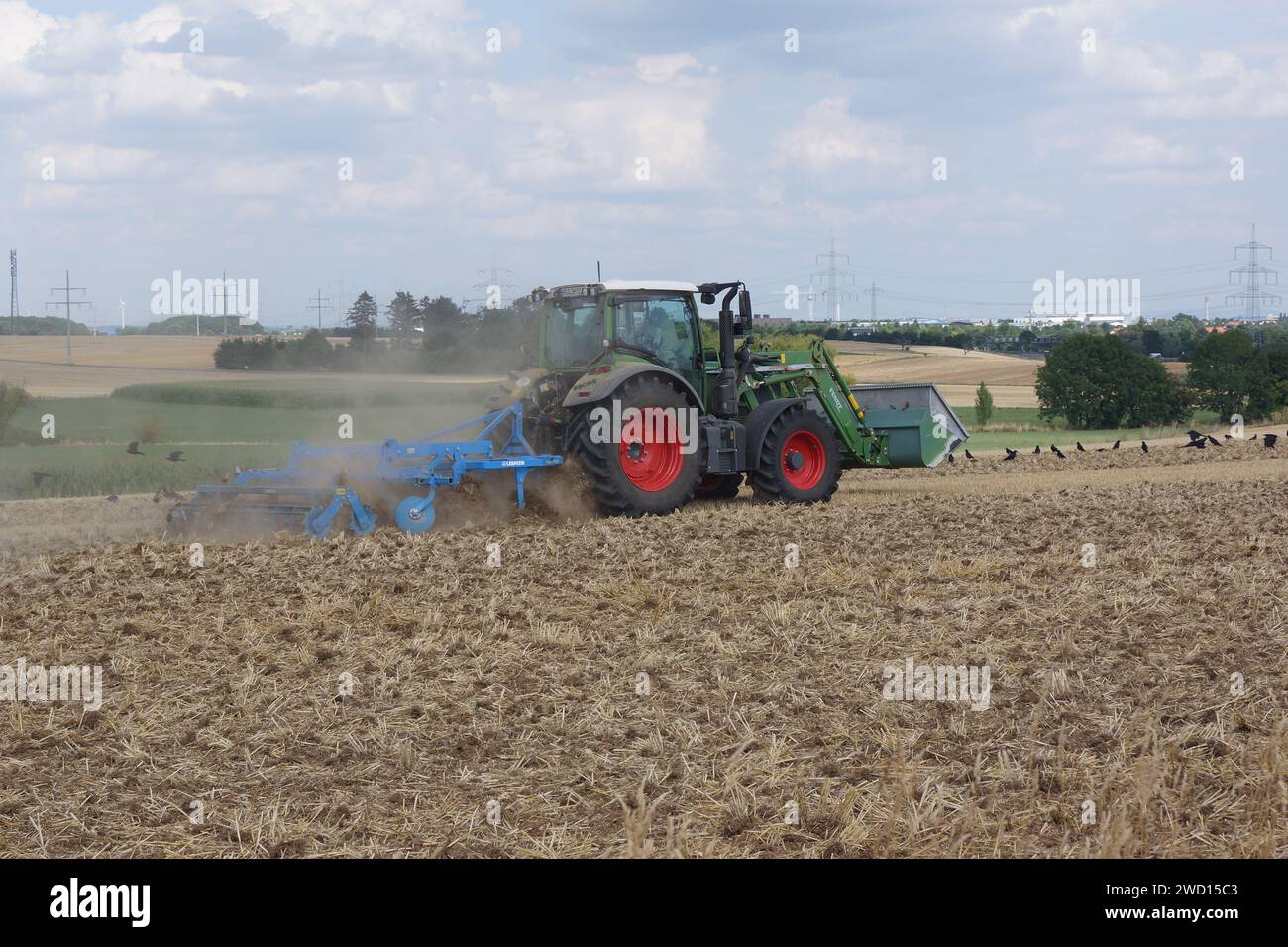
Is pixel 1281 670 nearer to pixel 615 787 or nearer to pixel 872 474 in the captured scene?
pixel 615 787

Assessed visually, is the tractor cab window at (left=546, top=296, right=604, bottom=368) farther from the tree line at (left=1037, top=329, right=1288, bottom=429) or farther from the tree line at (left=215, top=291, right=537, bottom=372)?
the tree line at (left=1037, top=329, right=1288, bottom=429)

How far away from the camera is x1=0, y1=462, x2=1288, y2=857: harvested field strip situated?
443 cm

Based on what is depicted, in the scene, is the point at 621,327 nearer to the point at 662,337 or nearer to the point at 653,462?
the point at 662,337

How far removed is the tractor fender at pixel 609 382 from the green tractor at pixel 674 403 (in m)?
0.02

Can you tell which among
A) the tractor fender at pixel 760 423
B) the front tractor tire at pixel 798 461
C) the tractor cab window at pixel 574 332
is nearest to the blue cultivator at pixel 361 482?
the tractor cab window at pixel 574 332

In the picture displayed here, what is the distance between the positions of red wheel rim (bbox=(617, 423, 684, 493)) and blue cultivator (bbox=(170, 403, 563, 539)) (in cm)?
83

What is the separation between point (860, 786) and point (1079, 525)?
7.54 metres

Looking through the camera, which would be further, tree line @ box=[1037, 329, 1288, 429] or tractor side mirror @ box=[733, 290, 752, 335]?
tree line @ box=[1037, 329, 1288, 429]

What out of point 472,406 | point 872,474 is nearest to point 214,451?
point 472,406

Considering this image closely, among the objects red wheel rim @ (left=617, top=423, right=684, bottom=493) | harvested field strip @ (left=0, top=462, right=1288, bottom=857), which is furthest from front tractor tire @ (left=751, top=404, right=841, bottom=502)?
harvested field strip @ (left=0, top=462, right=1288, bottom=857)

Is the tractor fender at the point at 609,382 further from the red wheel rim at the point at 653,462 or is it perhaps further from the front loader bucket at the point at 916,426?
the front loader bucket at the point at 916,426

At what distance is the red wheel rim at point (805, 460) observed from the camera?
13.7m

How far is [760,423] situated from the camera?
13141 millimetres

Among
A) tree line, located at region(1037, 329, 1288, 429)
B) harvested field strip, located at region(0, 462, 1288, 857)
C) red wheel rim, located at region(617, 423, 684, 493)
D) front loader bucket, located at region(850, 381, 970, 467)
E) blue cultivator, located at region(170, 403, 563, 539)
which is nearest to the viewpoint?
harvested field strip, located at region(0, 462, 1288, 857)
